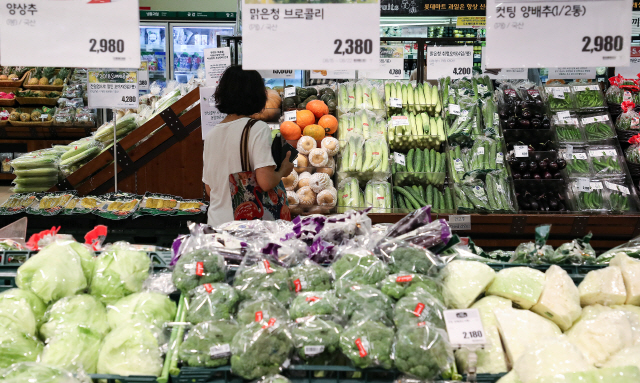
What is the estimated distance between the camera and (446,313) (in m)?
1.66

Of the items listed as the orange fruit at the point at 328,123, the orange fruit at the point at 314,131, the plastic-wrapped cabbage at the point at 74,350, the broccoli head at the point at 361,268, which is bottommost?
the plastic-wrapped cabbage at the point at 74,350

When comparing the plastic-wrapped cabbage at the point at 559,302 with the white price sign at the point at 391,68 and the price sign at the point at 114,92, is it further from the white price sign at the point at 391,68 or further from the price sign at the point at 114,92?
the price sign at the point at 114,92

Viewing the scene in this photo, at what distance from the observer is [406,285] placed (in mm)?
1813

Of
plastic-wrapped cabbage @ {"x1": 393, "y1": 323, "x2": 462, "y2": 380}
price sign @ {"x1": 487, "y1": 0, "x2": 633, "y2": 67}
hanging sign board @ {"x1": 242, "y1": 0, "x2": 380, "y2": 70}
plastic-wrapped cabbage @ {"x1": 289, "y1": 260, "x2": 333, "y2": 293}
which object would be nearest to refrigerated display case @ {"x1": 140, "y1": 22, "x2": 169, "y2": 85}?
hanging sign board @ {"x1": 242, "y1": 0, "x2": 380, "y2": 70}

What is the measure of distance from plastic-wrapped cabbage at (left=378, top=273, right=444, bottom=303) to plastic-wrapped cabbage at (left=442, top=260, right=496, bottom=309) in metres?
0.05

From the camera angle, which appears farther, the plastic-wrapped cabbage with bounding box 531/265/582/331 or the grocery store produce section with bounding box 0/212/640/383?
the plastic-wrapped cabbage with bounding box 531/265/582/331

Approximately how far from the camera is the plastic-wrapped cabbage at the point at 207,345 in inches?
61.9

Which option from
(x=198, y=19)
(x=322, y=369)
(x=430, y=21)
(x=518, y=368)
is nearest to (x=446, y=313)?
(x=518, y=368)

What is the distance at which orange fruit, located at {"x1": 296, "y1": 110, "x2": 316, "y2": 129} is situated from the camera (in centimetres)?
465

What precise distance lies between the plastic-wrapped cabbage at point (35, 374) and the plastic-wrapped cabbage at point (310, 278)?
74cm

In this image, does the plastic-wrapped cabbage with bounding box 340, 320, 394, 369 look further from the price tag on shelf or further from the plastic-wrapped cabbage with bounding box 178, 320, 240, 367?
the price tag on shelf

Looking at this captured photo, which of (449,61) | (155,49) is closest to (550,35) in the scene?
(449,61)

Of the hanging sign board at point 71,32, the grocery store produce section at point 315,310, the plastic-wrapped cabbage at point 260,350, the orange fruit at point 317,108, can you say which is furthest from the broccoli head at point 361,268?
the orange fruit at point 317,108

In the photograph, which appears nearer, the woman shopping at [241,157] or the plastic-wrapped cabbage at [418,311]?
the plastic-wrapped cabbage at [418,311]
